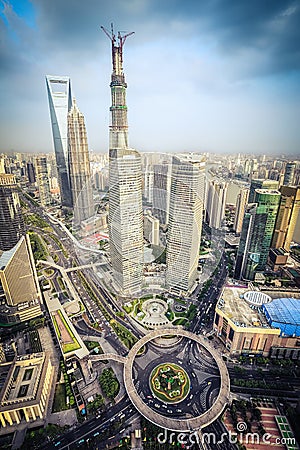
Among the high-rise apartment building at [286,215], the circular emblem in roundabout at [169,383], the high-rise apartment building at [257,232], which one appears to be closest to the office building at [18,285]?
the circular emblem in roundabout at [169,383]

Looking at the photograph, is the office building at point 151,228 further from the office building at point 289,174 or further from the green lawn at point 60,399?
the office building at point 289,174

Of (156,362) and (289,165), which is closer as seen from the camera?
(156,362)

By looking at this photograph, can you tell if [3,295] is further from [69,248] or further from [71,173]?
[71,173]

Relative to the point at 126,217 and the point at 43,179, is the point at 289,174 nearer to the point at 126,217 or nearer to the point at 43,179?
the point at 126,217

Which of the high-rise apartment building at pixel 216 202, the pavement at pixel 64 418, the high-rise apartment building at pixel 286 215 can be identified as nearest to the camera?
the pavement at pixel 64 418

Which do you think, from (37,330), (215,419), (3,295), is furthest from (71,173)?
(215,419)

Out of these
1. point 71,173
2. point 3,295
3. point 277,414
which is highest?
point 71,173

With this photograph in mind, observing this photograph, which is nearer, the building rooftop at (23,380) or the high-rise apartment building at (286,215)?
the building rooftop at (23,380)

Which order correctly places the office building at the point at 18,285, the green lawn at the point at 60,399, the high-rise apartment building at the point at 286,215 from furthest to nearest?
the high-rise apartment building at the point at 286,215
the office building at the point at 18,285
the green lawn at the point at 60,399
